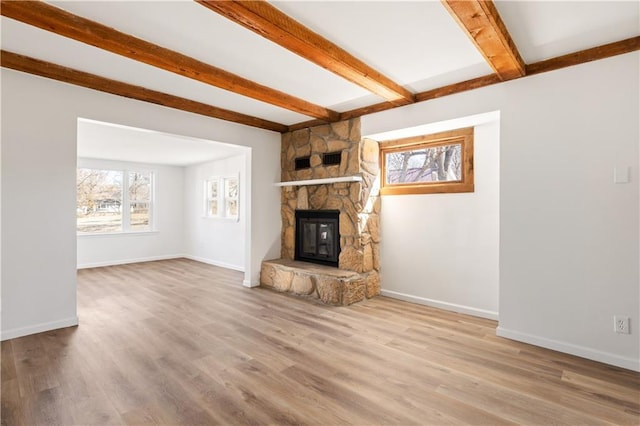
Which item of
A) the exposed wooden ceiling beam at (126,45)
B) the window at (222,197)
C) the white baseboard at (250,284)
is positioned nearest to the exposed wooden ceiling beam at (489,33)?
the exposed wooden ceiling beam at (126,45)

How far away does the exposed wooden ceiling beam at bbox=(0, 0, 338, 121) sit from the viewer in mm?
2125

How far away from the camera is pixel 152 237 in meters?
7.82

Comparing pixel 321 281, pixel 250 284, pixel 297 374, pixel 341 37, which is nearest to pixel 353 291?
pixel 321 281

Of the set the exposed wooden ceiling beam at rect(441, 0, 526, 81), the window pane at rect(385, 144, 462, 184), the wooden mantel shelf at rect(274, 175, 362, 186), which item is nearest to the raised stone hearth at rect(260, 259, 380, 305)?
the wooden mantel shelf at rect(274, 175, 362, 186)

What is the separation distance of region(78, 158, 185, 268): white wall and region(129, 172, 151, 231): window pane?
0.53ft

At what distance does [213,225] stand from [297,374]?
5593mm

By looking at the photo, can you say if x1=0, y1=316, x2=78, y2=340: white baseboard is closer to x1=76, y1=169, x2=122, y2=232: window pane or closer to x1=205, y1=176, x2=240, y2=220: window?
x1=205, y1=176, x2=240, y2=220: window

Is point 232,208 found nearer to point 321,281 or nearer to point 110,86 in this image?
point 321,281

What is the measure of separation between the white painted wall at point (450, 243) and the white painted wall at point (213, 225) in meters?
3.15

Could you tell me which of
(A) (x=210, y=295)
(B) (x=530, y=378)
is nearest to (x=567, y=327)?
(B) (x=530, y=378)

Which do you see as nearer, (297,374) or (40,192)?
(297,374)

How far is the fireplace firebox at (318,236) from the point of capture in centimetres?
475

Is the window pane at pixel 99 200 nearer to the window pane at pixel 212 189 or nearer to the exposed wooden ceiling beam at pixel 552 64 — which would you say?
the window pane at pixel 212 189

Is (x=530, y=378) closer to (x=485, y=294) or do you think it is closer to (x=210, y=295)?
(x=485, y=294)
